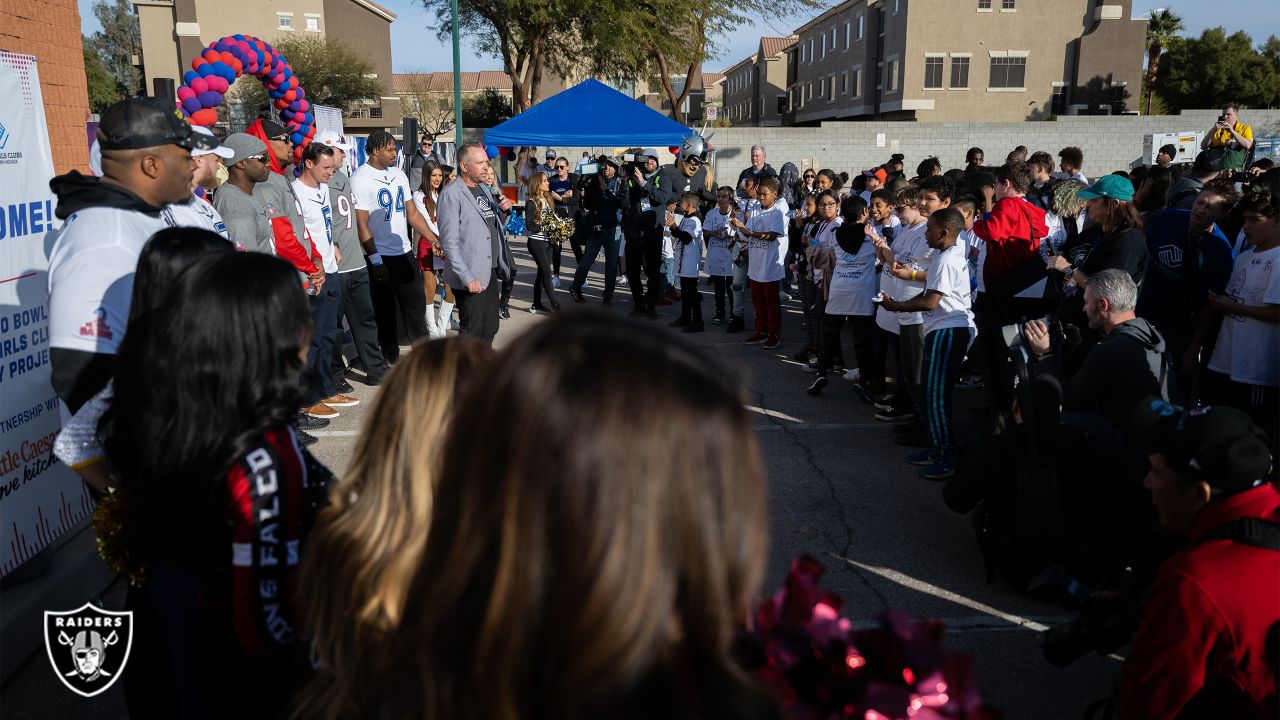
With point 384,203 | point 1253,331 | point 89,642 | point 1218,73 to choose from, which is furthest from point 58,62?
point 1218,73

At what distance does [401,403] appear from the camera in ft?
5.04

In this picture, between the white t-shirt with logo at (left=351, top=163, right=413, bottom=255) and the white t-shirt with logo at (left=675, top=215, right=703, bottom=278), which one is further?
the white t-shirt with logo at (left=675, top=215, right=703, bottom=278)

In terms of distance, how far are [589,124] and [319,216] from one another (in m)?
7.75

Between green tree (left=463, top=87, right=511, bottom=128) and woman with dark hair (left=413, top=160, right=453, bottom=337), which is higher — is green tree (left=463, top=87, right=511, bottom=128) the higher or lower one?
the higher one

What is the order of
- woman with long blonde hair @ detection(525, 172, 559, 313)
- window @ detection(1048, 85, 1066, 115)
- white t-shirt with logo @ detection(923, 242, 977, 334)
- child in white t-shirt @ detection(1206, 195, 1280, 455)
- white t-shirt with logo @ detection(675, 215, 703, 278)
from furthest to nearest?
window @ detection(1048, 85, 1066, 115), woman with long blonde hair @ detection(525, 172, 559, 313), white t-shirt with logo @ detection(675, 215, 703, 278), white t-shirt with logo @ detection(923, 242, 977, 334), child in white t-shirt @ detection(1206, 195, 1280, 455)

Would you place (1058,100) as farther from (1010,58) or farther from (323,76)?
(323,76)

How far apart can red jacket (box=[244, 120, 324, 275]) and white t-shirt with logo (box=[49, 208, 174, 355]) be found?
3156 millimetres

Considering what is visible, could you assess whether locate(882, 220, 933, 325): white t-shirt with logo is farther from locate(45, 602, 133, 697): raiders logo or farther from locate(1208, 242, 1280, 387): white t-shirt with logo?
locate(45, 602, 133, 697): raiders logo

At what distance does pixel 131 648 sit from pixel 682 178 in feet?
32.8

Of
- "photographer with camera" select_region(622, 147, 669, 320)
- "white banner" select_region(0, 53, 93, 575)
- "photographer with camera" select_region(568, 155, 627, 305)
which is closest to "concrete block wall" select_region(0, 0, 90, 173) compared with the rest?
"white banner" select_region(0, 53, 93, 575)

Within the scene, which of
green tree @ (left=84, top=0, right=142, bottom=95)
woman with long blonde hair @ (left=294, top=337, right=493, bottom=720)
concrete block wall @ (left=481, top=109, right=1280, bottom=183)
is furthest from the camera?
green tree @ (left=84, top=0, right=142, bottom=95)

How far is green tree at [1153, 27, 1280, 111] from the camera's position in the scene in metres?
40.1

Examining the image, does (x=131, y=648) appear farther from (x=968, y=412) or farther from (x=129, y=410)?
(x=968, y=412)

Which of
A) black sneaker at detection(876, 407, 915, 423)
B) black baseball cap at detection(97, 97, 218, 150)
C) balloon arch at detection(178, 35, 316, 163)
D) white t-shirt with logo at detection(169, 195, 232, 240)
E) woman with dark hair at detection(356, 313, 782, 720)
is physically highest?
balloon arch at detection(178, 35, 316, 163)
